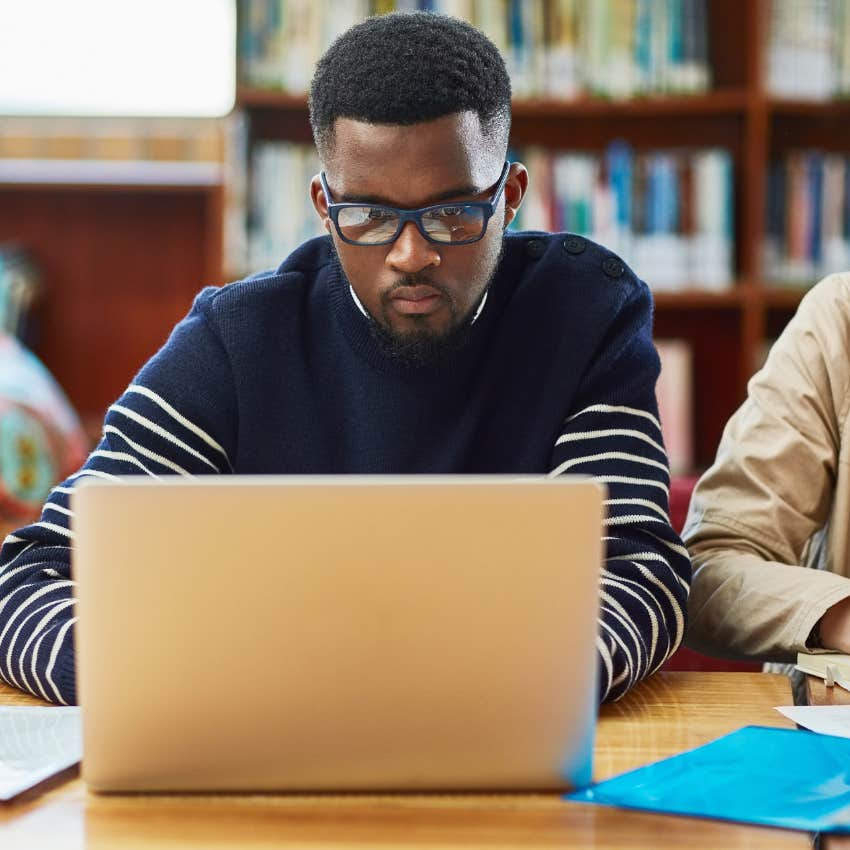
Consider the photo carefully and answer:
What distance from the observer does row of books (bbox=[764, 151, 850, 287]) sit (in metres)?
2.93

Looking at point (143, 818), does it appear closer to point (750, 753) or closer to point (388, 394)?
point (750, 753)

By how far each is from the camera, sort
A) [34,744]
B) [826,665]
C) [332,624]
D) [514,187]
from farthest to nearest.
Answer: [514,187], [826,665], [34,744], [332,624]

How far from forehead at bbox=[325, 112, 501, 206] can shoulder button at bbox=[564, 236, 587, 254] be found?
21 cm

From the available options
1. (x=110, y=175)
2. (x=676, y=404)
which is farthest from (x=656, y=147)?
(x=110, y=175)

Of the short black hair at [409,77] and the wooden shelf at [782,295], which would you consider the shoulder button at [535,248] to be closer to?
the short black hair at [409,77]

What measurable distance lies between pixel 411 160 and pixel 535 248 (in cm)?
28

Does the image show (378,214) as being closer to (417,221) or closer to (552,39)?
(417,221)

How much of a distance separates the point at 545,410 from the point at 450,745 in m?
0.56

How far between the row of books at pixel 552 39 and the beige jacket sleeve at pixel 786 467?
1.56 m

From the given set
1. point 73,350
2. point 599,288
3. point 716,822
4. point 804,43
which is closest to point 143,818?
point 716,822

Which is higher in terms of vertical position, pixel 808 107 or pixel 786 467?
pixel 808 107

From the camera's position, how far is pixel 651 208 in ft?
9.60

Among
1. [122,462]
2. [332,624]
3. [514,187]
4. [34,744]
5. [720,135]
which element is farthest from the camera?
[720,135]

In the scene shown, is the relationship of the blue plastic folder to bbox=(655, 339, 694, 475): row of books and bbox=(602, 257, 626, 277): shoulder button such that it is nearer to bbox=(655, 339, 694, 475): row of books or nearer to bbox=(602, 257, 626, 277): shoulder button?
bbox=(602, 257, 626, 277): shoulder button
